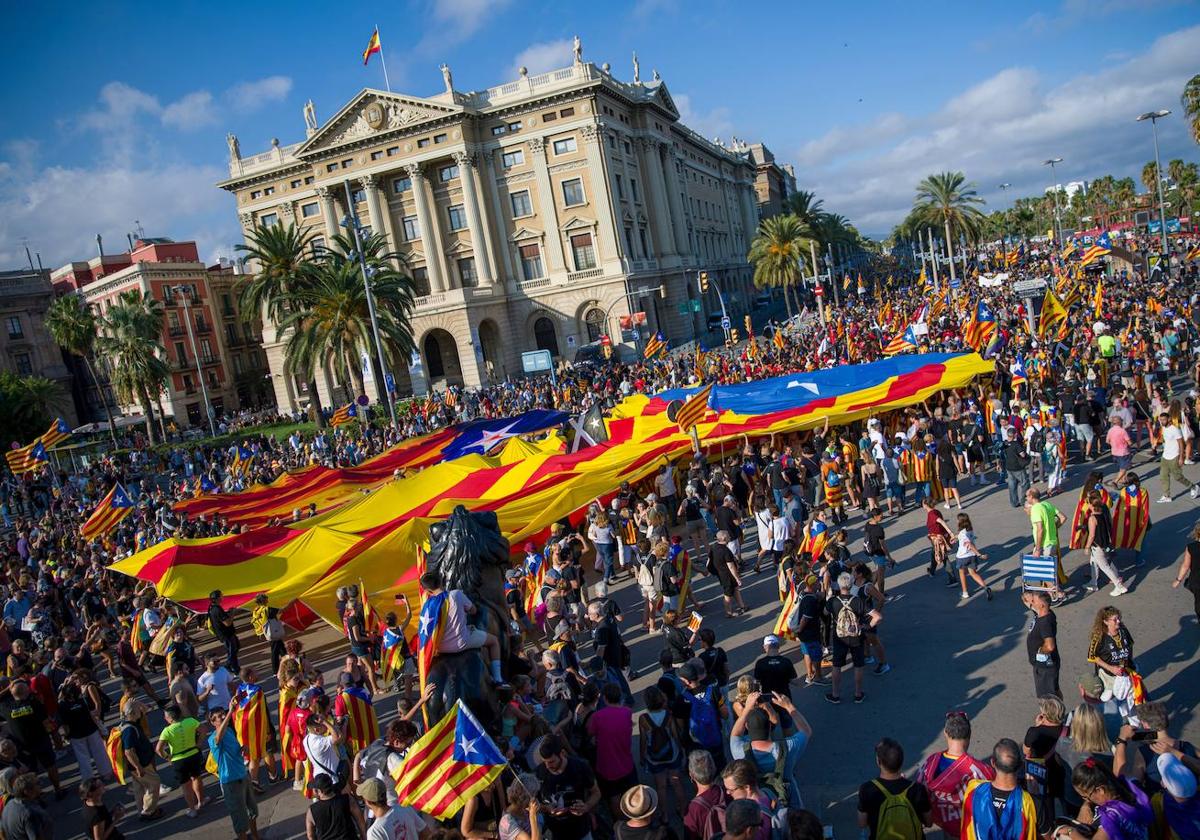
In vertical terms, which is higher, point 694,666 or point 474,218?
point 474,218

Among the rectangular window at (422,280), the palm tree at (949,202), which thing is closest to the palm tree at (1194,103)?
the palm tree at (949,202)

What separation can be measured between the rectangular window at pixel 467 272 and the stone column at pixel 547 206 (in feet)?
18.4

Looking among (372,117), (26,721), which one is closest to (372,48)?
(372,117)

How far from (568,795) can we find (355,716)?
354 centimetres

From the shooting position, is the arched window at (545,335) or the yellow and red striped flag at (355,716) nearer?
the yellow and red striped flag at (355,716)

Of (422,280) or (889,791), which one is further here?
(422,280)

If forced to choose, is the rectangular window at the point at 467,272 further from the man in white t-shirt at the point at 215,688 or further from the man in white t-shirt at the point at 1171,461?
the man in white t-shirt at the point at 215,688

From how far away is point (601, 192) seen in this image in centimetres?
5488

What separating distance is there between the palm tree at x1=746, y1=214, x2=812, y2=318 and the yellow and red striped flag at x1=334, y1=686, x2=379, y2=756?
53932mm

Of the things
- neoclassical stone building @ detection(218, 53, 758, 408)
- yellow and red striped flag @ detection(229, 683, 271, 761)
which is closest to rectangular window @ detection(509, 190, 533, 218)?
neoclassical stone building @ detection(218, 53, 758, 408)

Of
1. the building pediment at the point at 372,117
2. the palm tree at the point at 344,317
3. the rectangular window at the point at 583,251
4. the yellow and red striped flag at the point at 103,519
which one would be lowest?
the yellow and red striped flag at the point at 103,519

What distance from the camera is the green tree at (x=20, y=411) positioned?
46.3 meters

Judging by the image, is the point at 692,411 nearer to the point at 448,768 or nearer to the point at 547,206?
the point at 448,768

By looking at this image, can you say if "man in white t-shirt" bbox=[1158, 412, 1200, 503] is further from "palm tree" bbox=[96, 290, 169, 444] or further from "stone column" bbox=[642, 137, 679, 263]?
"palm tree" bbox=[96, 290, 169, 444]
